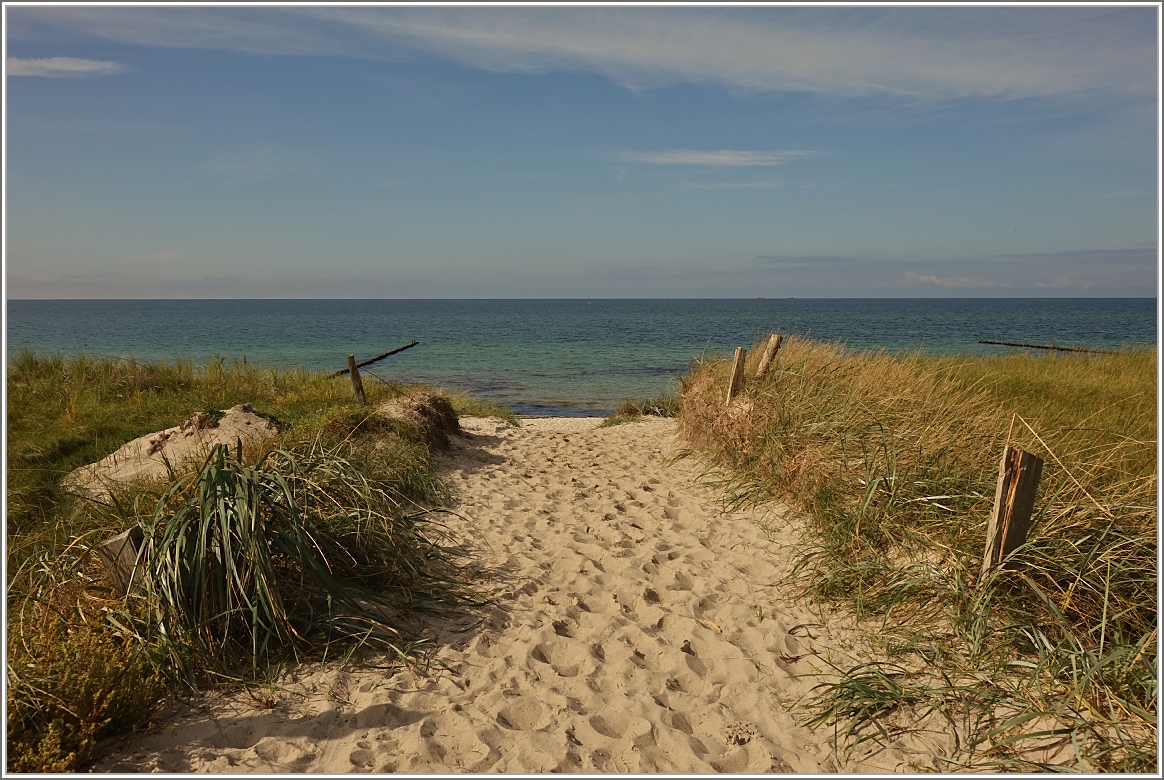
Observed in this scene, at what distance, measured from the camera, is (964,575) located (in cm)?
491

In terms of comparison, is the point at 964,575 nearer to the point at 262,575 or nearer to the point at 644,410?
the point at 262,575

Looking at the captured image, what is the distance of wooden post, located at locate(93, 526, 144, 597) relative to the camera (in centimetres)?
434

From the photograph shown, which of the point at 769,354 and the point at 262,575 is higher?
the point at 769,354

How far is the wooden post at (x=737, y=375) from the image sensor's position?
10203mm

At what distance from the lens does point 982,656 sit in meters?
Answer: 4.28

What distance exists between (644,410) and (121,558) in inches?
559

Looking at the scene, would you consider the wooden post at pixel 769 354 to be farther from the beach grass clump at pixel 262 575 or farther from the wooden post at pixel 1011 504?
the beach grass clump at pixel 262 575

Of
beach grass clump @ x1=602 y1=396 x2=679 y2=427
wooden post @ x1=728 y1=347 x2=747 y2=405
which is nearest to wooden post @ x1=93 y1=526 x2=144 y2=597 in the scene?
wooden post @ x1=728 y1=347 x2=747 y2=405

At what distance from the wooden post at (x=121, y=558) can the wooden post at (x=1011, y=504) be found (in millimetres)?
5616

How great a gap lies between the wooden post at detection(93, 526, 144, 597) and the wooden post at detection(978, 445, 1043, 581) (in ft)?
18.4

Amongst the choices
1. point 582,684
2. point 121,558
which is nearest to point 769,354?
point 582,684

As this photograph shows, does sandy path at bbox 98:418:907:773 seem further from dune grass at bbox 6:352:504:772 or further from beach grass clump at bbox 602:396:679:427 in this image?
beach grass clump at bbox 602:396:679:427

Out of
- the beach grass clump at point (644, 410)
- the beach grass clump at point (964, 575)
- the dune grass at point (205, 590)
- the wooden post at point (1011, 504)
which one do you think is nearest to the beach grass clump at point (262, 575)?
the dune grass at point (205, 590)

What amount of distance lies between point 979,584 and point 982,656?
546 millimetres
